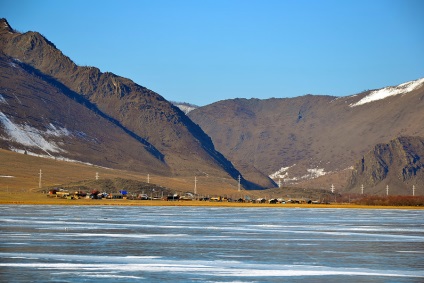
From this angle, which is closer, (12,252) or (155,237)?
(12,252)

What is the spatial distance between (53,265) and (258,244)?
671 inches

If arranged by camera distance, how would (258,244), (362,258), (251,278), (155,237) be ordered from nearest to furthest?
(251,278) → (362,258) → (258,244) → (155,237)

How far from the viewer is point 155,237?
58250 millimetres

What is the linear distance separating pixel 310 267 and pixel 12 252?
16.1 m

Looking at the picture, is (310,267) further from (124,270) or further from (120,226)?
(120,226)

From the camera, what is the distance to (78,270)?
3822cm

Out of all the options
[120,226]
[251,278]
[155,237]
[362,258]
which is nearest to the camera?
[251,278]

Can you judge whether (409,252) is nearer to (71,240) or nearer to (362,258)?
(362,258)

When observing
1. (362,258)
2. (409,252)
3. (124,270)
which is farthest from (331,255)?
(124,270)

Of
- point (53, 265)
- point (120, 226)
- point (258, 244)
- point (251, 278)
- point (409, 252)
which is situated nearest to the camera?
point (251, 278)

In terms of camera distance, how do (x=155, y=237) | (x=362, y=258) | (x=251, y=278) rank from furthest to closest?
(x=155, y=237), (x=362, y=258), (x=251, y=278)

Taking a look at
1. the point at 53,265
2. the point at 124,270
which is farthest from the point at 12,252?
the point at 124,270

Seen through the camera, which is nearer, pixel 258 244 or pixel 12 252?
pixel 12 252

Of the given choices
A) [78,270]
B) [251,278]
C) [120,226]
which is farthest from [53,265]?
[120,226]
